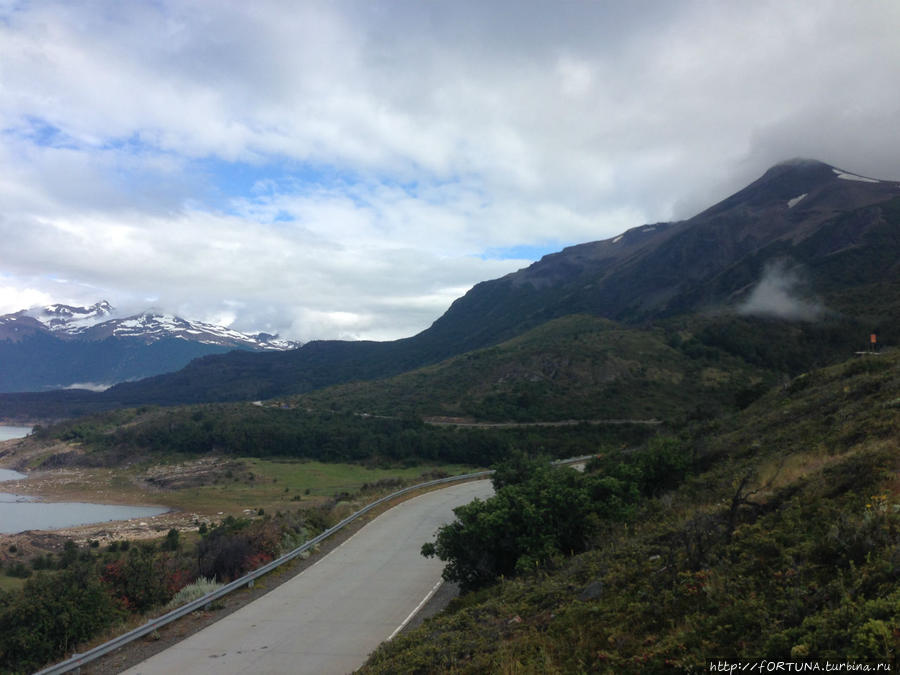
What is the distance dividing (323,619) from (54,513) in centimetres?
5481

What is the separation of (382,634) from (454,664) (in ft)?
15.9

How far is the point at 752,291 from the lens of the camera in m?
118

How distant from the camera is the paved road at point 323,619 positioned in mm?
9531

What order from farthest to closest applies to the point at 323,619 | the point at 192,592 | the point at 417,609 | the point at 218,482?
the point at 218,482 → the point at 192,592 → the point at 417,609 → the point at 323,619

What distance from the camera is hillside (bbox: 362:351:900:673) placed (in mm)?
4875

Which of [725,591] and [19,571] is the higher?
[725,591]

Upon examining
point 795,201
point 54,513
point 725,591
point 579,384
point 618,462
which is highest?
point 795,201

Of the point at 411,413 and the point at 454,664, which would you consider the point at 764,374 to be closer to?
the point at 411,413

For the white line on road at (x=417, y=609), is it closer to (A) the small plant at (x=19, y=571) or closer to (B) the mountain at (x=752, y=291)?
(A) the small plant at (x=19, y=571)

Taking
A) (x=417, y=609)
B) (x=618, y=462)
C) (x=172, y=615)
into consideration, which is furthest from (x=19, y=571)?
(x=618, y=462)

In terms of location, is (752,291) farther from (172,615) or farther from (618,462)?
(172,615)

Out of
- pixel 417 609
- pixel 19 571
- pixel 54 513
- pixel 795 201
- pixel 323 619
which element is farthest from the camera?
pixel 795 201

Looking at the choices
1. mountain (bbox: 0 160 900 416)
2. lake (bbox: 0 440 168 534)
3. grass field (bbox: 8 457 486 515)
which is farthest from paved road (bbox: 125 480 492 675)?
mountain (bbox: 0 160 900 416)

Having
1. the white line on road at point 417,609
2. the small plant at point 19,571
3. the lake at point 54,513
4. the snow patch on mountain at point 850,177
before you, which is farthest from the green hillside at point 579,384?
the snow patch on mountain at point 850,177
